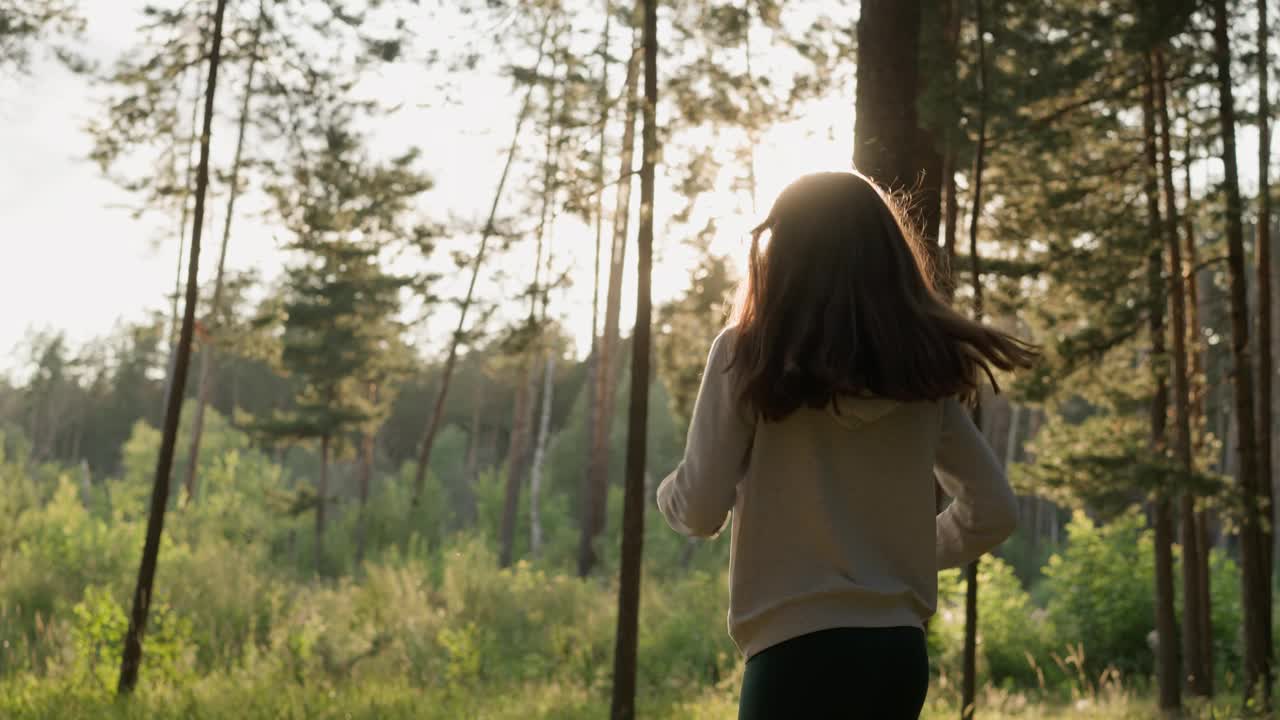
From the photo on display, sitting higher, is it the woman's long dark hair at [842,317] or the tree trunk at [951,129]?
the tree trunk at [951,129]

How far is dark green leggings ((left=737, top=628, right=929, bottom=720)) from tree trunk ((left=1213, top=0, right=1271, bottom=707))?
9832 millimetres

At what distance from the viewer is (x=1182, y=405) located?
469 inches

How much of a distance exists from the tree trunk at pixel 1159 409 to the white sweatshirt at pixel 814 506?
1042 centimetres

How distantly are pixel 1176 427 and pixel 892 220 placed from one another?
11192 millimetres

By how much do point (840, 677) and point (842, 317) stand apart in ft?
2.16

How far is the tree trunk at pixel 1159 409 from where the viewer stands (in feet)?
38.1

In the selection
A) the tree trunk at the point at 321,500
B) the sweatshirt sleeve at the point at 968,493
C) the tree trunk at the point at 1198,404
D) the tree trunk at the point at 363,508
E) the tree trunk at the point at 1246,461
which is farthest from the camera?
the tree trunk at the point at 363,508

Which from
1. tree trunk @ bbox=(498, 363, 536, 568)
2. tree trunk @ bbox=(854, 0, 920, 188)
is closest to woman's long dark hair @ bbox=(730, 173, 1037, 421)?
tree trunk @ bbox=(854, 0, 920, 188)

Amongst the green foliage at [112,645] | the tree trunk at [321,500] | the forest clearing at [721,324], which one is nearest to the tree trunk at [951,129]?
the forest clearing at [721,324]

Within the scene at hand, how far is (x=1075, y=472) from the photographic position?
12359mm

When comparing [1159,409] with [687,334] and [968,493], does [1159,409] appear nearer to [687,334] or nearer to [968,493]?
[687,334]

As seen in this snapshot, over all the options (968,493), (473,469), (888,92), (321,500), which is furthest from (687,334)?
(473,469)

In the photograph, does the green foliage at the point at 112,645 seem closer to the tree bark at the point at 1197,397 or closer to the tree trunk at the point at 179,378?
the tree trunk at the point at 179,378

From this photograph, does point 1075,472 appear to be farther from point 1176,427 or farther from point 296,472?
point 296,472
